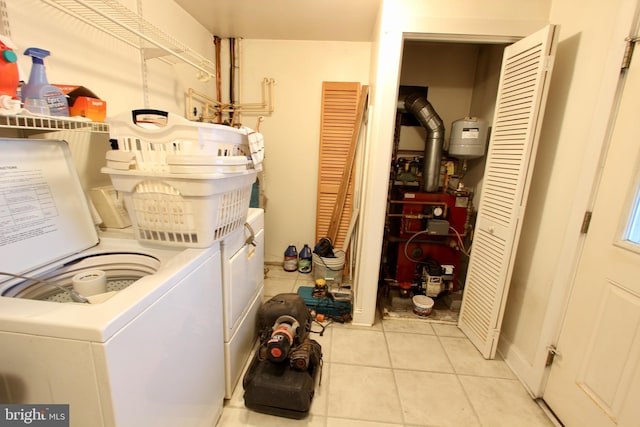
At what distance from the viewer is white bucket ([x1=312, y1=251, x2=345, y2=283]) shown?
2582mm

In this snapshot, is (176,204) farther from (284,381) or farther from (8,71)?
(284,381)

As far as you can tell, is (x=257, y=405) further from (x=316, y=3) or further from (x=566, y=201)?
(x=316, y=3)

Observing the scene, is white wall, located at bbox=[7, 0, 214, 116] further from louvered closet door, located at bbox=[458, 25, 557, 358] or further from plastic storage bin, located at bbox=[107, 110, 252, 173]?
louvered closet door, located at bbox=[458, 25, 557, 358]

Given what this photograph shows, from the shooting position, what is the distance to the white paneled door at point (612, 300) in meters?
1.13

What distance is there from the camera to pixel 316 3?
2.08 meters

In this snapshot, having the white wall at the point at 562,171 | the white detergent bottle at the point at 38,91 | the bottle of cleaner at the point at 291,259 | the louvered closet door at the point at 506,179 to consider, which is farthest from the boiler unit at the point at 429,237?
the white detergent bottle at the point at 38,91

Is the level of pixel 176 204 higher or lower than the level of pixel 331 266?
higher

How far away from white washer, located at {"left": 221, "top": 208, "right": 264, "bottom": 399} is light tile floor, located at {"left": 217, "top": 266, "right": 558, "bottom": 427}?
216 millimetres

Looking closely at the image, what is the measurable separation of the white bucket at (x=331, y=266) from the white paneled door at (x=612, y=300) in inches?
64.0

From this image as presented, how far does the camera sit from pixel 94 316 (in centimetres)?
63

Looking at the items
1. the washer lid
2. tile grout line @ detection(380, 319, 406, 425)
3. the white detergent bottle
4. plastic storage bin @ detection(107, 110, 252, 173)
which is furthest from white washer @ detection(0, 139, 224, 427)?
tile grout line @ detection(380, 319, 406, 425)

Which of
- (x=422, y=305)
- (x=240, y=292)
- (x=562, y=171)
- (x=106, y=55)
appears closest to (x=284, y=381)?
(x=240, y=292)

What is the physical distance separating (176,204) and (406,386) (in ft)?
5.29

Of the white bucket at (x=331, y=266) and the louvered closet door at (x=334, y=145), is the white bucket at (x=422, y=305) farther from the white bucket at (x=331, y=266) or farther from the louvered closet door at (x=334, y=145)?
the louvered closet door at (x=334, y=145)
